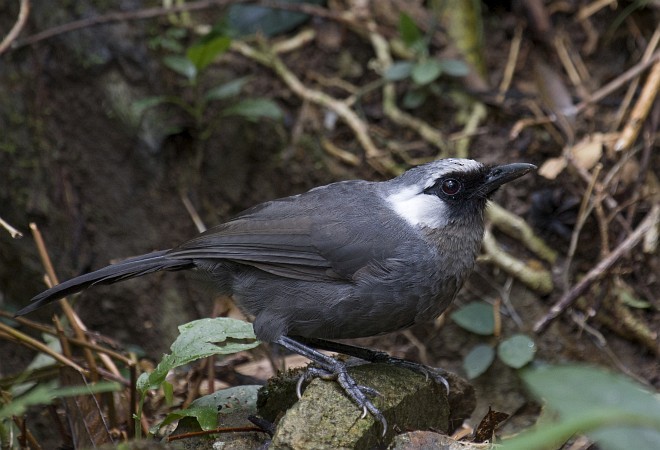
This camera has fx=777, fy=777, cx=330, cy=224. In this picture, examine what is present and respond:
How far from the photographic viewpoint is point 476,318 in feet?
14.8

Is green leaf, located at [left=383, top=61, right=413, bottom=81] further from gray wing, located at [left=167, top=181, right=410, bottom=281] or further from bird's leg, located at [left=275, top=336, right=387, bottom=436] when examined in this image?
bird's leg, located at [left=275, top=336, right=387, bottom=436]

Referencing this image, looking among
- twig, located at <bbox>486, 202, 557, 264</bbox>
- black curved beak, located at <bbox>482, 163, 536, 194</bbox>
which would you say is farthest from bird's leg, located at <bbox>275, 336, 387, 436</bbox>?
twig, located at <bbox>486, 202, 557, 264</bbox>

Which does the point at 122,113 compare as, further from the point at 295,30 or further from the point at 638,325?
the point at 638,325

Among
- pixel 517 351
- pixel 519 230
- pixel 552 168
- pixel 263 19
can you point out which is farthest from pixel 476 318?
pixel 263 19

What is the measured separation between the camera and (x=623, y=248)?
441 cm

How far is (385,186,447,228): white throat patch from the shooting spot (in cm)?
346

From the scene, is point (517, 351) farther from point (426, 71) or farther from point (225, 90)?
point (225, 90)

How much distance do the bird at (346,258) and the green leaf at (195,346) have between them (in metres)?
0.28

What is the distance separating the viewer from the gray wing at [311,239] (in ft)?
11.1

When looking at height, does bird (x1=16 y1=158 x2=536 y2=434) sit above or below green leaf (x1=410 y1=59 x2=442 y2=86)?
below

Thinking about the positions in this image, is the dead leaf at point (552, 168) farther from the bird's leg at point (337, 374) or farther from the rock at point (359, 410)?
the bird's leg at point (337, 374)

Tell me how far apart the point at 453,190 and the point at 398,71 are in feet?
6.11

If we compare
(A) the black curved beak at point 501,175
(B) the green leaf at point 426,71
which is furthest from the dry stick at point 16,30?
(A) the black curved beak at point 501,175

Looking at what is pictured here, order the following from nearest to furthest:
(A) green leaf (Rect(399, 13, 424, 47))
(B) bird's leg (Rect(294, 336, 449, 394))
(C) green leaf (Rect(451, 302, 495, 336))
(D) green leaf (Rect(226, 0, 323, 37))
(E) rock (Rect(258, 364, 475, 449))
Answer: (E) rock (Rect(258, 364, 475, 449)) < (B) bird's leg (Rect(294, 336, 449, 394)) < (C) green leaf (Rect(451, 302, 495, 336)) < (A) green leaf (Rect(399, 13, 424, 47)) < (D) green leaf (Rect(226, 0, 323, 37))
